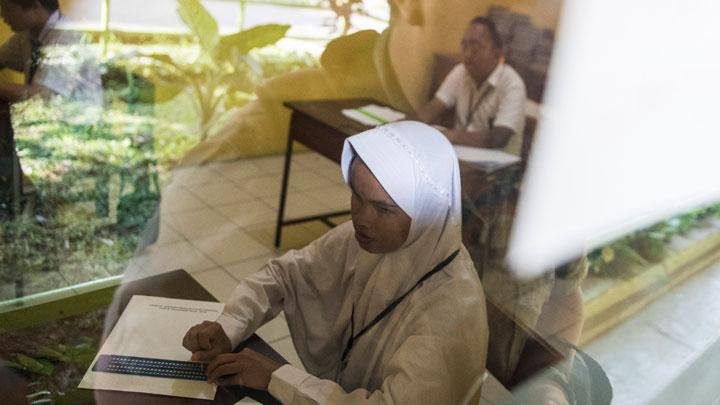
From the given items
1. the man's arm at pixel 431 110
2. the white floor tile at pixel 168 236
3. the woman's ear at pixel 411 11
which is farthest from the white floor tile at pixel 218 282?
the woman's ear at pixel 411 11

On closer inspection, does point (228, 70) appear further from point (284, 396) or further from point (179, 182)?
point (284, 396)

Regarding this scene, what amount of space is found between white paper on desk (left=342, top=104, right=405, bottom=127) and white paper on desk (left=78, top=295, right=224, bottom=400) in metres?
0.38

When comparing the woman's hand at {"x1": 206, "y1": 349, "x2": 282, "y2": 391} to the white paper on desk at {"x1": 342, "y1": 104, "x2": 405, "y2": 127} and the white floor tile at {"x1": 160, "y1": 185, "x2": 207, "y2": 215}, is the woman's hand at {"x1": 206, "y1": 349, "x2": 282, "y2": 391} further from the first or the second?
the white floor tile at {"x1": 160, "y1": 185, "x2": 207, "y2": 215}

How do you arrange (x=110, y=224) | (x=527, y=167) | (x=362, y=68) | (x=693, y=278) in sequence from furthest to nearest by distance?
(x=110, y=224)
(x=362, y=68)
(x=527, y=167)
(x=693, y=278)

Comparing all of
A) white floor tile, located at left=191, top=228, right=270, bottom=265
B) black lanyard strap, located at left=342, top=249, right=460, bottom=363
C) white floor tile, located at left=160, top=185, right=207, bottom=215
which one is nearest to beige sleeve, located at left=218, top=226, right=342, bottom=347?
black lanyard strap, located at left=342, top=249, right=460, bottom=363

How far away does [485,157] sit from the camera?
974 mm

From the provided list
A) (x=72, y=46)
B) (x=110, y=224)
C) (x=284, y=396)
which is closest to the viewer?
(x=284, y=396)

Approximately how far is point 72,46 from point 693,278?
1.38 meters

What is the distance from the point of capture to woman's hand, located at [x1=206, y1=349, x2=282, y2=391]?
845mm

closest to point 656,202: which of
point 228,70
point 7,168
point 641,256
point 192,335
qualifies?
point 641,256

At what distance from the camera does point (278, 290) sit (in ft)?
3.31

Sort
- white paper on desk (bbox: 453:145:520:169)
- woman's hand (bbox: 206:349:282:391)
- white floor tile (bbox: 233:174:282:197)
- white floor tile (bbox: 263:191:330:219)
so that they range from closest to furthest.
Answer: woman's hand (bbox: 206:349:282:391), white paper on desk (bbox: 453:145:520:169), white floor tile (bbox: 263:191:330:219), white floor tile (bbox: 233:174:282:197)

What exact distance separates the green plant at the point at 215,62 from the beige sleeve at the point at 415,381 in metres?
0.77

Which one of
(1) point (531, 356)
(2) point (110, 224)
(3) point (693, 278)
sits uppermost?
(3) point (693, 278)
